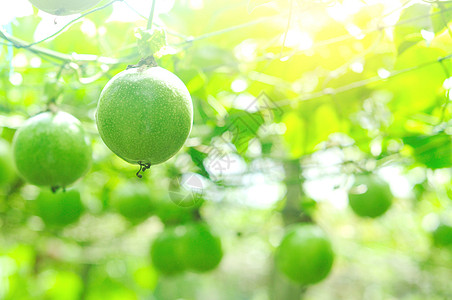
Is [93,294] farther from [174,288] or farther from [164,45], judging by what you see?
[174,288]

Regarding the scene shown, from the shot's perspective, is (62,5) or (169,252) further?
(169,252)

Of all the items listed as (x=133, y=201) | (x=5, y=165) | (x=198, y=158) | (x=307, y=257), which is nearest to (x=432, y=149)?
(x=307, y=257)

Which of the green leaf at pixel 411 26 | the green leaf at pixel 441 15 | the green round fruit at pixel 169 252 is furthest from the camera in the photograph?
the green round fruit at pixel 169 252

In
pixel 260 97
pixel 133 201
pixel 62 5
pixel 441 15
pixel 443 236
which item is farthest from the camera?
pixel 443 236

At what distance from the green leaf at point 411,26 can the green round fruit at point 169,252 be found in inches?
56.6

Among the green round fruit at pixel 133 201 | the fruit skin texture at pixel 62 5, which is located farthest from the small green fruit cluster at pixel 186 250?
the fruit skin texture at pixel 62 5

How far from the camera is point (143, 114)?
33.1 inches

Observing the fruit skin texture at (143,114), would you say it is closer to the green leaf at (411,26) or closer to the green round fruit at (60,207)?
the green leaf at (411,26)

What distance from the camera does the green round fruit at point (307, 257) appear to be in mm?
2064

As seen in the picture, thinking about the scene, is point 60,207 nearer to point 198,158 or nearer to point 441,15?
point 198,158

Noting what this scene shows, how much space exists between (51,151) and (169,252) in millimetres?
1240

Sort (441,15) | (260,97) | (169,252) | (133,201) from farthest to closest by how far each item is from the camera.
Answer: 1. (133,201)
2. (169,252)
3. (260,97)
4. (441,15)

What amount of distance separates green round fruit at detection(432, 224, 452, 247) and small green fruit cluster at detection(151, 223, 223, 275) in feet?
4.82

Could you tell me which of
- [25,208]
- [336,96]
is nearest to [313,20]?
[336,96]
